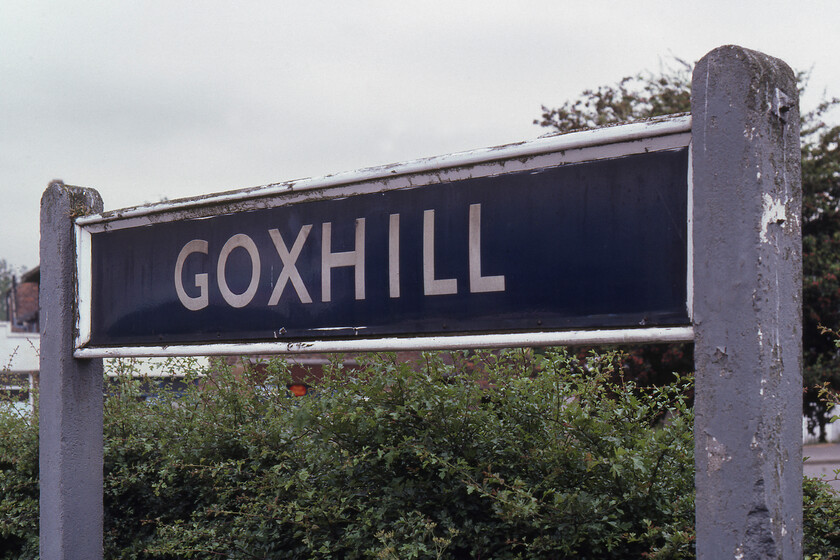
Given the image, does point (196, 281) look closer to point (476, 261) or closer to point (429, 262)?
point (429, 262)

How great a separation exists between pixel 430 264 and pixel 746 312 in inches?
38.3

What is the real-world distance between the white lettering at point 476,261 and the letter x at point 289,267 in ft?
2.37

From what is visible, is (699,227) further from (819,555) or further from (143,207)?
(143,207)

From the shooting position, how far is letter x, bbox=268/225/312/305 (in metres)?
2.91

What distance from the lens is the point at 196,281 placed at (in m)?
3.30

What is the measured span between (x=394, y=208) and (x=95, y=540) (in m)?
2.31

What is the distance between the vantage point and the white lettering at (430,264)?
2482 mm

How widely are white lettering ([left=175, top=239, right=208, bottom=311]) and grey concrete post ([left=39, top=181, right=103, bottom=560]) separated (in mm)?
700

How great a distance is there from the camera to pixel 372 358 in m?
4.05

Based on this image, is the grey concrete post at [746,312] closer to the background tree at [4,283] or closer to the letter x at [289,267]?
the letter x at [289,267]

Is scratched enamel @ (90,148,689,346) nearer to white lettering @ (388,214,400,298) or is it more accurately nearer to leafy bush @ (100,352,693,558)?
white lettering @ (388,214,400,298)

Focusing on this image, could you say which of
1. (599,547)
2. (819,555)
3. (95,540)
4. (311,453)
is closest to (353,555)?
(311,453)

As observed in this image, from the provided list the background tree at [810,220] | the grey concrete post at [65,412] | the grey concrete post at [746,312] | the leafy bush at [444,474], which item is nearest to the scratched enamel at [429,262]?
the grey concrete post at [746,312]

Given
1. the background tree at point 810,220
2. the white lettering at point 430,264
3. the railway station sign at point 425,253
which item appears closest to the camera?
the railway station sign at point 425,253
